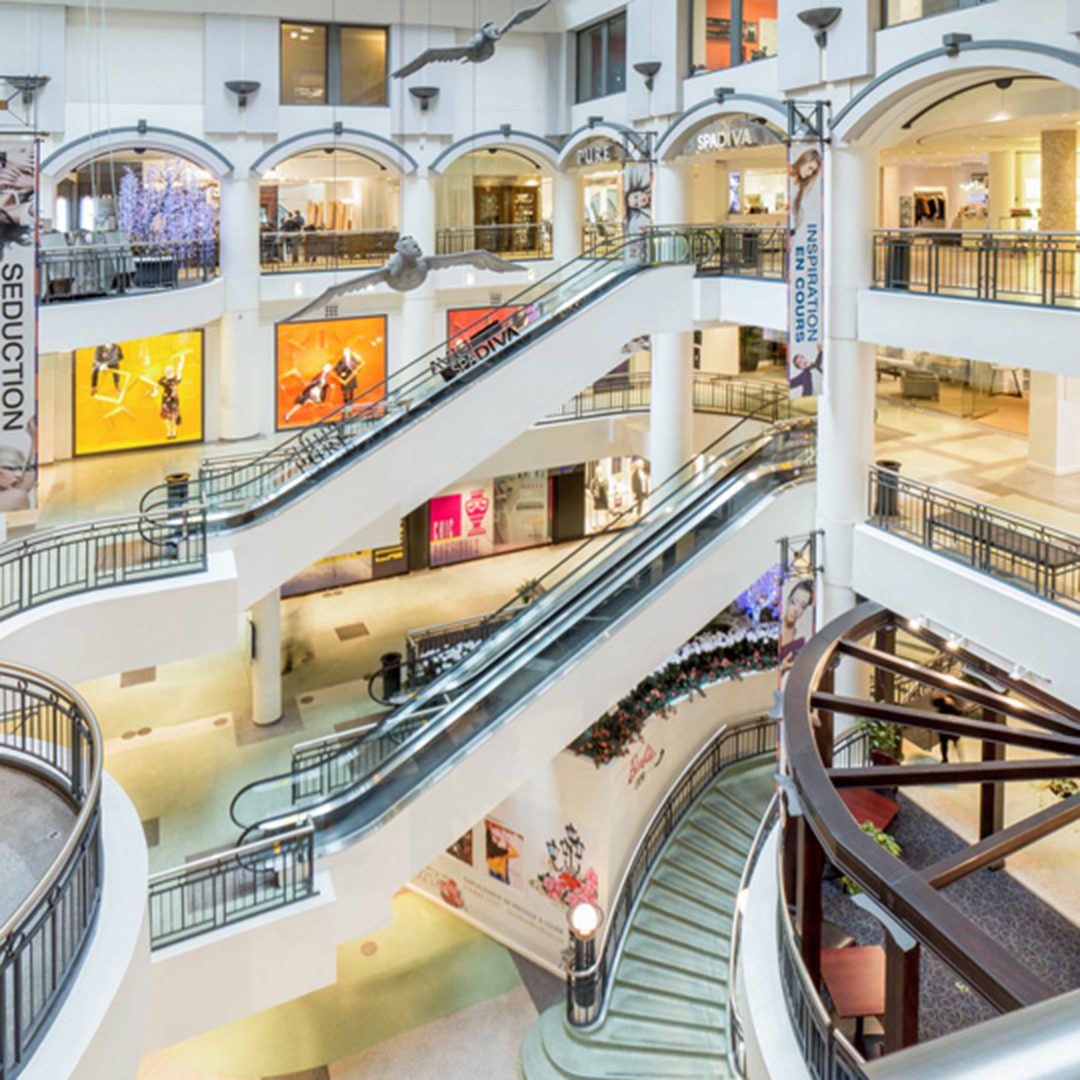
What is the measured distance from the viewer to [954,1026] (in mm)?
7348

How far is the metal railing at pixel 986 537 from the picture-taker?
1082cm

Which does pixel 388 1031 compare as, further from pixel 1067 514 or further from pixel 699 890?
pixel 1067 514

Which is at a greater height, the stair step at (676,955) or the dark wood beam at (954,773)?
the dark wood beam at (954,773)

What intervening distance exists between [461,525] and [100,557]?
1300 cm

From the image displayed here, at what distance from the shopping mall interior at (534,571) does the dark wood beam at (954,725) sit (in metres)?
0.05

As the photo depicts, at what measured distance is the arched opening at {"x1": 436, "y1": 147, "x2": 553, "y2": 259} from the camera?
23.9 m

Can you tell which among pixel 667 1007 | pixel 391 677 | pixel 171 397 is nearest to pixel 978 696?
pixel 667 1007

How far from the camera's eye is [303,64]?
2005cm

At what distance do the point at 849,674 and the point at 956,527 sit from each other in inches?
107

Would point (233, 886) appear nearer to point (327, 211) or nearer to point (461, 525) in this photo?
point (461, 525)

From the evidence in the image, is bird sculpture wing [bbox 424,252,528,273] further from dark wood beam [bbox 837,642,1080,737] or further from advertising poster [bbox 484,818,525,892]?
advertising poster [bbox 484,818,525,892]

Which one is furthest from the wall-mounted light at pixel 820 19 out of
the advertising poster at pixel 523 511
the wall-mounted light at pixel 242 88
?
the advertising poster at pixel 523 511

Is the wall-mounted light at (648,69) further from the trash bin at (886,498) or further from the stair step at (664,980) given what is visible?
the stair step at (664,980)

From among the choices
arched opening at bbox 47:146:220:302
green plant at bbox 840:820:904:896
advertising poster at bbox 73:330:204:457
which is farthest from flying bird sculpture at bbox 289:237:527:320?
advertising poster at bbox 73:330:204:457
